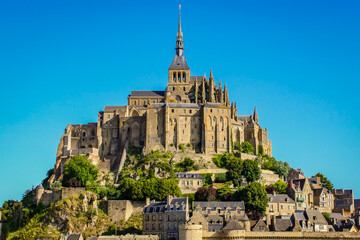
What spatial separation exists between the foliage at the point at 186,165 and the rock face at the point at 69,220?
18077 mm

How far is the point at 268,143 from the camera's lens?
370 ft

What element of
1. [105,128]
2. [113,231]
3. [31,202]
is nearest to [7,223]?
[31,202]

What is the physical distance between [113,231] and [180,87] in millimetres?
42432

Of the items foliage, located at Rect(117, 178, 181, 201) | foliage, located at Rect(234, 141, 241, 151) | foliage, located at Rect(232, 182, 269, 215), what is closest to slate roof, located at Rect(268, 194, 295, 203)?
foliage, located at Rect(232, 182, 269, 215)

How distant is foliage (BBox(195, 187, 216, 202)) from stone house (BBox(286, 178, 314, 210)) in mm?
11610

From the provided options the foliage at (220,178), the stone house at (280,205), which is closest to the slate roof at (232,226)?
the stone house at (280,205)

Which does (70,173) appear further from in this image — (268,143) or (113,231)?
(268,143)

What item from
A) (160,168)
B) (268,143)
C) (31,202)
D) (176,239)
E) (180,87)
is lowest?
(176,239)

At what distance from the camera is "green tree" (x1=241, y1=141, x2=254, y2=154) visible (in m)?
105

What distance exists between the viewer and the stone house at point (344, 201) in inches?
3750

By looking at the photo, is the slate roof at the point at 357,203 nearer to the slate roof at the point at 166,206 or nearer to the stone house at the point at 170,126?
the stone house at the point at 170,126

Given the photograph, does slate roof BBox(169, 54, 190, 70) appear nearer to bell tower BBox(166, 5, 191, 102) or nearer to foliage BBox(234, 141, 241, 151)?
bell tower BBox(166, 5, 191, 102)

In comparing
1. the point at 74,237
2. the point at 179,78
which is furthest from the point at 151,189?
the point at 179,78

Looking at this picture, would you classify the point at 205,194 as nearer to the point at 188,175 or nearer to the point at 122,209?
the point at 188,175
